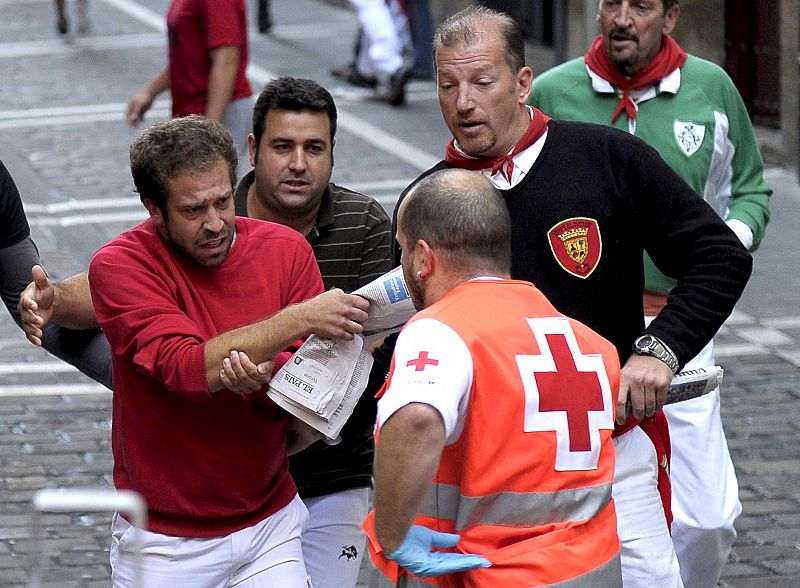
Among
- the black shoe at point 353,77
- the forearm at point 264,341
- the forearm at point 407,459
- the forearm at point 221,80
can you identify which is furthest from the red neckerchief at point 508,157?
the black shoe at point 353,77

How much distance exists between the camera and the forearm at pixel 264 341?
11.6 feet

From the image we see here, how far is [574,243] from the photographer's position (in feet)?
13.1

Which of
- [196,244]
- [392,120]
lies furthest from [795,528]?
[392,120]

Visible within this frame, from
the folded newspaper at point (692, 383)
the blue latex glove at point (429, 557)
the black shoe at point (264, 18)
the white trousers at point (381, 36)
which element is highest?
the blue latex glove at point (429, 557)

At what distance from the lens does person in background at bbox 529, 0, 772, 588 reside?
198 inches

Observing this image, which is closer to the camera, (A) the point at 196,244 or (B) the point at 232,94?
(A) the point at 196,244

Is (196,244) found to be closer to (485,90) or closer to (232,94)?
(485,90)

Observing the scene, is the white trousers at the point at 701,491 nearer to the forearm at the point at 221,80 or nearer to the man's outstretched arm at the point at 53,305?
the man's outstretched arm at the point at 53,305

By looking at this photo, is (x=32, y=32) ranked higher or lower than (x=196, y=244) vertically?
lower

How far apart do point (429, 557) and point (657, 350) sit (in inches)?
42.4

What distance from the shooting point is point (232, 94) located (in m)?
8.15

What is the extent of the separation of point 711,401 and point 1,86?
13.5 metres

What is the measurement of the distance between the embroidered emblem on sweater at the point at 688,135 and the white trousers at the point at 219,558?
2110mm

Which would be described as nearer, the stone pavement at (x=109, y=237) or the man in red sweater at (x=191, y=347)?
the man in red sweater at (x=191, y=347)
